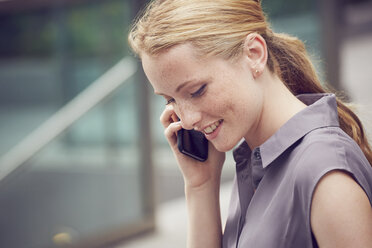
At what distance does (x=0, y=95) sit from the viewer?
12.6 feet

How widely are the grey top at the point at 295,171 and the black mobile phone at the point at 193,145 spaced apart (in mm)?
281

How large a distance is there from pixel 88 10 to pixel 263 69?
3.38m

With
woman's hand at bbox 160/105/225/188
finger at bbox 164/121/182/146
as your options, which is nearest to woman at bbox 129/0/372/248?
woman's hand at bbox 160/105/225/188

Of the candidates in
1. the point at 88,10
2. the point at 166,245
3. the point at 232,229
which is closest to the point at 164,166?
the point at 166,245

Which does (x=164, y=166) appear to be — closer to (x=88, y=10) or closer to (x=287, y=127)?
(x=88, y=10)

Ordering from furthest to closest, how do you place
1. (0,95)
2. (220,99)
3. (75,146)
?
(75,146)
(0,95)
(220,99)

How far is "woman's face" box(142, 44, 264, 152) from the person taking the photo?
1.17 m

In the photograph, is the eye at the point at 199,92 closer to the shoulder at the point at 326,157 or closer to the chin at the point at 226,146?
the chin at the point at 226,146

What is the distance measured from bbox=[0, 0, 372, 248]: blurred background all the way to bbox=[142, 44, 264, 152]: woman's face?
9.47 feet

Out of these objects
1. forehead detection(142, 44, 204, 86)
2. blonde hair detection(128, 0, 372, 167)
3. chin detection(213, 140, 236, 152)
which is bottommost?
chin detection(213, 140, 236, 152)

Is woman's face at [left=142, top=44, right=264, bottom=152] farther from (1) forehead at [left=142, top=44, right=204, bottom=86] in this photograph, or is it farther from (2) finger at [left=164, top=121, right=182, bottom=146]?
(2) finger at [left=164, top=121, right=182, bottom=146]

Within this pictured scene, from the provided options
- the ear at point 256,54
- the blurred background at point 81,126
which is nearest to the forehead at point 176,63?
the ear at point 256,54

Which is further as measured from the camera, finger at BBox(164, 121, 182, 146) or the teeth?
finger at BBox(164, 121, 182, 146)

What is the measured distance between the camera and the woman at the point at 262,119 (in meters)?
1.00
